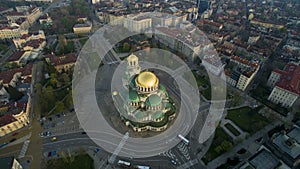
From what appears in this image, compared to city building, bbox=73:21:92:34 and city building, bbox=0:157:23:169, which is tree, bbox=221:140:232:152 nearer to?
city building, bbox=0:157:23:169

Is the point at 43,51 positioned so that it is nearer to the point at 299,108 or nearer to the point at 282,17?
the point at 299,108

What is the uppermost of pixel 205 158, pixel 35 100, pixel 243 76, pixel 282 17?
pixel 282 17

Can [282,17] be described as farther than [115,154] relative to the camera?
Yes

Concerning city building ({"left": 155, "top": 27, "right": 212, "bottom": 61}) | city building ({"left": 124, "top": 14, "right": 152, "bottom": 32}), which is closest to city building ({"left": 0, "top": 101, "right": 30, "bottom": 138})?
city building ({"left": 155, "top": 27, "right": 212, "bottom": 61})

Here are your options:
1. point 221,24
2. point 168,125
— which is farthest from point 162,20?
point 168,125

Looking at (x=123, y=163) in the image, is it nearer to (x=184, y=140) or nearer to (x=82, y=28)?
(x=184, y=140)
